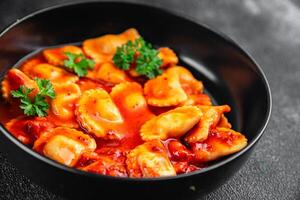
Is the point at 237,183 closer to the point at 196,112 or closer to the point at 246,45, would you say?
the point at 196,112

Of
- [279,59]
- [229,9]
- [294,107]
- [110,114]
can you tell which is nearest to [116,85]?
[110,114]

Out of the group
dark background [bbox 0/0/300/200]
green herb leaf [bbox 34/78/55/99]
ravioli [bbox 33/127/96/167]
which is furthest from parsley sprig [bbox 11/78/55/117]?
dark background [bbox 0/0/300/200]

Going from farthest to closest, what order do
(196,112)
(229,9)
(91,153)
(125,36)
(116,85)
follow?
1. (229,9)
2. (125,36)
3. (116,85)
4. (196,112)
5. (91,153)

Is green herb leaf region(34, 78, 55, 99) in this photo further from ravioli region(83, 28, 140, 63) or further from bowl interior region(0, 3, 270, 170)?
ravioli region(83, 28, 140, 63)

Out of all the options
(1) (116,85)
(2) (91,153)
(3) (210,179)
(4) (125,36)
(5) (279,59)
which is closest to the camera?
(3) (210,179)

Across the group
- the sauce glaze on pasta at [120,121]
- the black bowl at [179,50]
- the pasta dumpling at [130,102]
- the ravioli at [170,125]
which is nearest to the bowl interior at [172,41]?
the black bowl at [179,50]

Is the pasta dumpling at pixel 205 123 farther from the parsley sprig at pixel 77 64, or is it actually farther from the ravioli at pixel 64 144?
the parsley sprig at pixel 77 64
